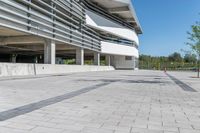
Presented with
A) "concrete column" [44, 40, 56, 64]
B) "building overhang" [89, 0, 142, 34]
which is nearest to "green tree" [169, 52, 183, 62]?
"building overhang" [89, 0, 142, 34]

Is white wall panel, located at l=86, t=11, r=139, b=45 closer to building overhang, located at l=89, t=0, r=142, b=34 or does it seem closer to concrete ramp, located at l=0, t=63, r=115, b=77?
building overhang, located at l=89, t=0, r=142, b=34

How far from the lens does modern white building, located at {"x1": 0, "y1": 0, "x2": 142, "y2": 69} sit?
875 inches

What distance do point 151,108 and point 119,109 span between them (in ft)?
2.96

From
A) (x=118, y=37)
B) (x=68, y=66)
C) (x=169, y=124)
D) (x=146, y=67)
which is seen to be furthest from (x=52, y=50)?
(x=146, y=67)

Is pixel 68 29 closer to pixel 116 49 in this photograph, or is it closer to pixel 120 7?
pixel 120 7

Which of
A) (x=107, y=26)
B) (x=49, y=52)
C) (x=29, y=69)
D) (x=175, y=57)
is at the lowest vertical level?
(x=29, y=69)

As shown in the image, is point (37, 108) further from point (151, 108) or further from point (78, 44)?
point (78, 44)

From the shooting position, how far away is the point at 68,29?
104ft

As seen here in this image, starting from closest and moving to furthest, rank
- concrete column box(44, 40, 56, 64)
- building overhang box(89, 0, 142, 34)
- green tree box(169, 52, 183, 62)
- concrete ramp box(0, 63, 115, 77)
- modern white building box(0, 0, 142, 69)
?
concrete ramp box(0, 63, 115, 77)
modern white building box(0, 0, 142, 69)
concrete column box(44, 40, 56, 64)
building overhang box(89, 0, 142, 34)
green tree box(169, 52, 183, 62)

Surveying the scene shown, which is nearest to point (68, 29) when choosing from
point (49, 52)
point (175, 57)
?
point (49, 52)

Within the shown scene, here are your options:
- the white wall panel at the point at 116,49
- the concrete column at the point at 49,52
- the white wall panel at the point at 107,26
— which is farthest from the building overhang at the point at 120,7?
the concrete column at the point at 49,52

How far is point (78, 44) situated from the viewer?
116ft

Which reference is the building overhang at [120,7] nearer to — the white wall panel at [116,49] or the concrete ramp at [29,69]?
the white wall panel at [116,49]

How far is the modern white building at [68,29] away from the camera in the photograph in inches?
875
